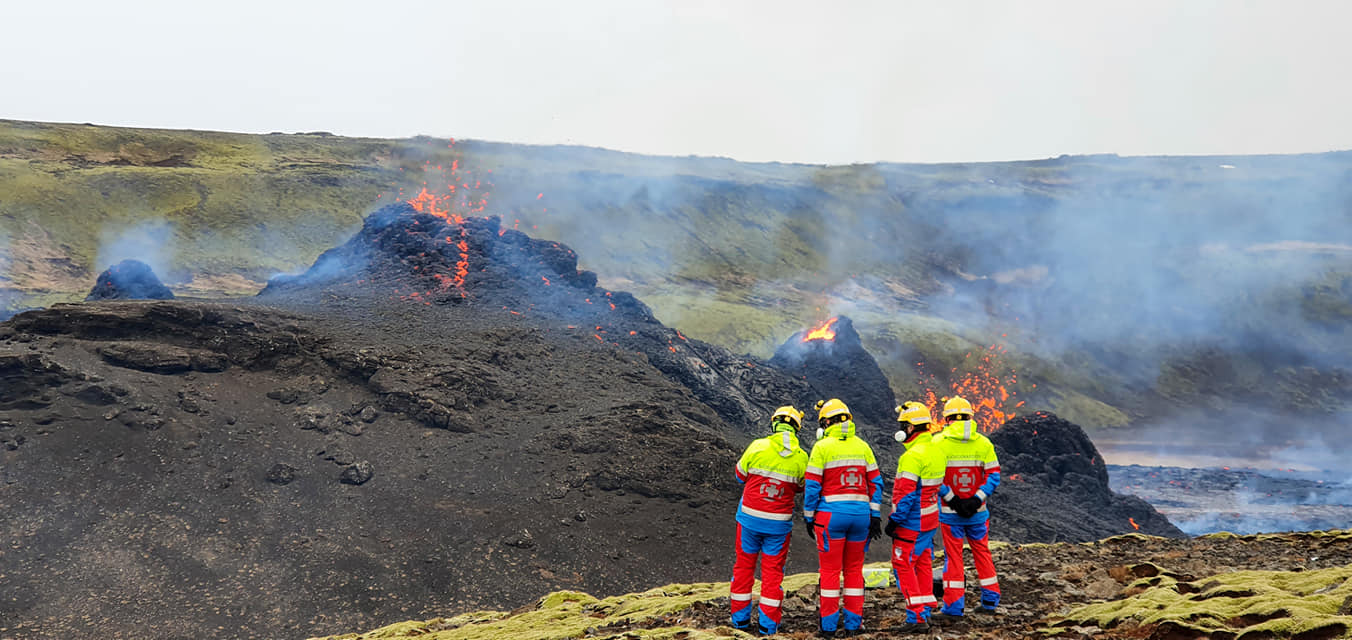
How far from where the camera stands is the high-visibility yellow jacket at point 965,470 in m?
10.5

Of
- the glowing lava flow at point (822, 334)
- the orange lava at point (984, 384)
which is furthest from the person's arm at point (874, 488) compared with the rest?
the orange lava at point (984, 384)

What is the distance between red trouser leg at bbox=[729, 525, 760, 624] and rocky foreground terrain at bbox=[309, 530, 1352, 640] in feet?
1.14

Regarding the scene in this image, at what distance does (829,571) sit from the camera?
991cm

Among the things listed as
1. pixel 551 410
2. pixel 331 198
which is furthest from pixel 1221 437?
pixel 331 198

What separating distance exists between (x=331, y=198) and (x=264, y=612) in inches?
2939

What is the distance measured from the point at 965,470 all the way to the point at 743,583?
10.5 ft

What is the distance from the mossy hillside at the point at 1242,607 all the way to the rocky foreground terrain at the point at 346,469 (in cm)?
1108

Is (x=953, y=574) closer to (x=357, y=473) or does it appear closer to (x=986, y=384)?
(x=357, y=473)

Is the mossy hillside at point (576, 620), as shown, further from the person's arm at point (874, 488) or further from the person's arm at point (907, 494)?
the person's arm at point (907, 494)

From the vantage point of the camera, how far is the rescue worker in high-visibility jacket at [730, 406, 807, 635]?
10008 millimetres

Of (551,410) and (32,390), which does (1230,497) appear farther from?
(32,390)

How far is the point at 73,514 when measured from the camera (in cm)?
1716

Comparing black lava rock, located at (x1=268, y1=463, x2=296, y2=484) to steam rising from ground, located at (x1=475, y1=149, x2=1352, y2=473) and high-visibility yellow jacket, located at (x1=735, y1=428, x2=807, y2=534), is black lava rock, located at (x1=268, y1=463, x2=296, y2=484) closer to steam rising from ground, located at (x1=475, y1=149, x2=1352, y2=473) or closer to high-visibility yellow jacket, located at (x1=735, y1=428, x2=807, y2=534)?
high-visibility yellow jacket, located at (x1=735, y1=428, x2=807, y2=534)

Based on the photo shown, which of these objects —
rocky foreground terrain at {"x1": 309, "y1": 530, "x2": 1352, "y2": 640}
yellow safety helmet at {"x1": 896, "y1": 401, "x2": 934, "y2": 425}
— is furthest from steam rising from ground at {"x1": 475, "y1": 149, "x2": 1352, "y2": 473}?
yellow safety helmet at {"x1": 896, "y1": 401, "x2": 934, "y2": 425}
